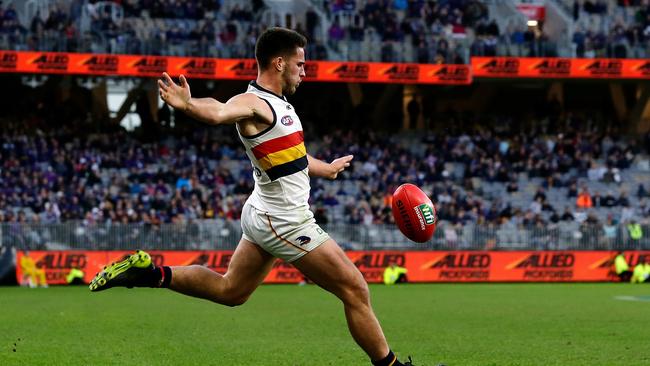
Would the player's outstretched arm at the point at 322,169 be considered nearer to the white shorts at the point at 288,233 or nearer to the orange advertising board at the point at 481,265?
the white shorts at the point at 288,233

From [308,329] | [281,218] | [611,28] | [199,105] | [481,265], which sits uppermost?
[199,105]

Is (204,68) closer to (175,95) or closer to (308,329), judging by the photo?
(308,329)

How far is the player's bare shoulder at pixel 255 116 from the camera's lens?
7.47 m

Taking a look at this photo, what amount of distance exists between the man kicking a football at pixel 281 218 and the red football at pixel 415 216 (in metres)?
1.05

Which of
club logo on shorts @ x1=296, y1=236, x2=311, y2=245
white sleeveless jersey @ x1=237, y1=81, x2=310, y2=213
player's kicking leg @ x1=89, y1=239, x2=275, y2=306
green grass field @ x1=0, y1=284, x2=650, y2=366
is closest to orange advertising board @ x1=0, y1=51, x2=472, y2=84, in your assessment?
green grass field @ x1=0, y1=284, x2=650, y2=366

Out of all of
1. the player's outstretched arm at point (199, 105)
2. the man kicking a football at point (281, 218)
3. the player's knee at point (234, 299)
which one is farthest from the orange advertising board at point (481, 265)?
the player's outstretched arm at point (199, 105)

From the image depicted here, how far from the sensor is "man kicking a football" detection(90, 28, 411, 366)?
768cm

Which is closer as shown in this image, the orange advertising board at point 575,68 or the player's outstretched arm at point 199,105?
the player's outstretched arm at point 199,105

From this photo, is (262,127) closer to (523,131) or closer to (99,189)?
(99,189)

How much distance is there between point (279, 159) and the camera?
7.73 metres

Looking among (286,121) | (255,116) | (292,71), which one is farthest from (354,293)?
(292,71)

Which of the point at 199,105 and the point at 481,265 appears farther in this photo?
the point at 481,265

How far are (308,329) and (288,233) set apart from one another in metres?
6.95

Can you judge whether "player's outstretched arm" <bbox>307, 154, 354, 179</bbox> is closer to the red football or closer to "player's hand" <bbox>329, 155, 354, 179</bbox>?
"player's hand" <bbox>329, 155, 354, 179</bbox>
